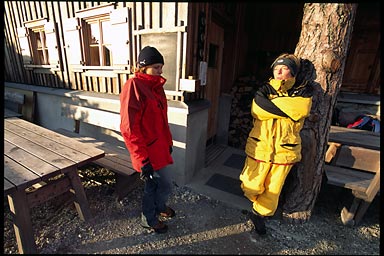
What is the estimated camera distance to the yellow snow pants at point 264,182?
86.4 inches

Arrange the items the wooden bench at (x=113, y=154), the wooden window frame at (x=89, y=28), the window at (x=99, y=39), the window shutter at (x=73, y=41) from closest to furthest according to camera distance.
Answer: the wooden bench at (x=113, y=154) → the window at (x=99, y=39) → the wooden window frame at (x=89, y=28) → the window shutter at (x=73, y=41)

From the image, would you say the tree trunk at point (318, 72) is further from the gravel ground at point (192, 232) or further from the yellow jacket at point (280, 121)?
the gravel ground at point (192, 232)

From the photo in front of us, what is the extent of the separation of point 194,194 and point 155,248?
1.09m

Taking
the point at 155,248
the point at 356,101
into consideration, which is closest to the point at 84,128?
the point at 155,248

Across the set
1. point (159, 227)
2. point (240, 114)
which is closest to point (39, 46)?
point (240, 114)

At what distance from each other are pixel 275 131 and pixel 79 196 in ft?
8.14

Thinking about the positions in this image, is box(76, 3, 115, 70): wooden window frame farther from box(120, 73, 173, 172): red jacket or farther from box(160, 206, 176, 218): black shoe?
box(160, 206, 176, 218): black shoe

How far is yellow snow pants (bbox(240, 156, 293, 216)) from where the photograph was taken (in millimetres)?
→ 2195

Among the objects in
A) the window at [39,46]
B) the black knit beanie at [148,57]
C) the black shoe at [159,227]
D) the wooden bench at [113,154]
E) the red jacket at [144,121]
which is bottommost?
the black shoe at [159,227]

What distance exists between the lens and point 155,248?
2240 mm

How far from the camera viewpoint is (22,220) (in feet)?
6.77

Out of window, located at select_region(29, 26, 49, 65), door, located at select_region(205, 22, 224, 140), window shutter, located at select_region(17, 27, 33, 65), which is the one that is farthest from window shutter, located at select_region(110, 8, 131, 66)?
window shutter, located at select_region(17, 27, 33, 65)

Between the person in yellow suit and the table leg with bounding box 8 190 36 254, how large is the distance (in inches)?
93.4

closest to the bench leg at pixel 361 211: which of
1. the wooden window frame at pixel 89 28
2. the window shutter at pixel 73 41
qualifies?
the wooden window frame at pixel 89 28
